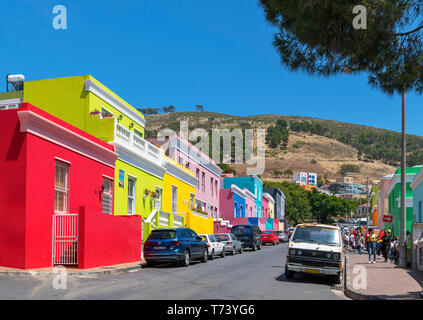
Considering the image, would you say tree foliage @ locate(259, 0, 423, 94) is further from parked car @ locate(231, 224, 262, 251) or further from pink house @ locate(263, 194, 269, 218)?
pink house @ locate(263, 194, 269, 218)

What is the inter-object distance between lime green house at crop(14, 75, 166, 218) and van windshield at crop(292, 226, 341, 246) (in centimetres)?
954

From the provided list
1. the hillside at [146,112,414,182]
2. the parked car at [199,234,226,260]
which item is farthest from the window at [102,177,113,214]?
the hillside at [146,112,414,182]

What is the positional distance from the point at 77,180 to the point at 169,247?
460 cm

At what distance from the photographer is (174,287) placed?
13430mm

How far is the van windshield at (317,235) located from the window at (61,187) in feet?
27.9

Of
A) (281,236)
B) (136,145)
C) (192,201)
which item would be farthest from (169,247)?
(281,236)

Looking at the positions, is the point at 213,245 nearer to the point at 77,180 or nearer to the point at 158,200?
the point at 158,200

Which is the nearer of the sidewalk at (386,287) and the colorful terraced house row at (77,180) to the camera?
the sidewalk at (386,287)

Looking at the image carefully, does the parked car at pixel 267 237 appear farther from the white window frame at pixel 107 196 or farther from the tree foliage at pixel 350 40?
the tree foliage at pixel 350 40

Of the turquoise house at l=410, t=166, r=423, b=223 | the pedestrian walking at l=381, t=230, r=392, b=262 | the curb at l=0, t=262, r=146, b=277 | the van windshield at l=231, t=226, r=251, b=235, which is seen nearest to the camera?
the curb at l=0, t=262, r=146, b=277

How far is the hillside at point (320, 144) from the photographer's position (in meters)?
154

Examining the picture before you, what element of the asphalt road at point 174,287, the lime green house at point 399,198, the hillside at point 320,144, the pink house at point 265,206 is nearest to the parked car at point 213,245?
the asphalt road at point 174,287

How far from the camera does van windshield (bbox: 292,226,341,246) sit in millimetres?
16750
